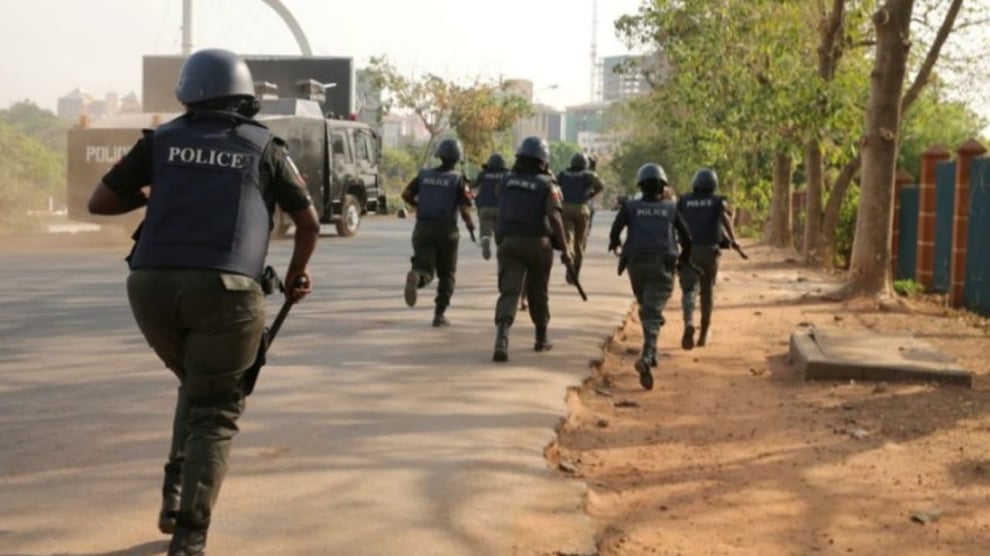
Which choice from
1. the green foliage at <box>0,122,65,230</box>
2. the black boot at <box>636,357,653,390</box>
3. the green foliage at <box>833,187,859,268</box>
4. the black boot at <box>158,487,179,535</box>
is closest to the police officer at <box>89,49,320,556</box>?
the black boot at <box>158,487,179,535</box>

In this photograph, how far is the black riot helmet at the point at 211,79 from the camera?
186 inches

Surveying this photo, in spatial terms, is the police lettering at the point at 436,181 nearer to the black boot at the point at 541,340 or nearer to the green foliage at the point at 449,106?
the black boot at the point at 541,340

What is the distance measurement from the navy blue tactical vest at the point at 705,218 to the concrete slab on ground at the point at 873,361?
120 centimetres

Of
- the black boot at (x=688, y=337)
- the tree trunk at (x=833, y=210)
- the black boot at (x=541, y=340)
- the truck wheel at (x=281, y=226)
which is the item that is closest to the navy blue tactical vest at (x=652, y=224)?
the black boot at (x=541, y=340)

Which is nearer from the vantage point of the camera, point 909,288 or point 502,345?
point 502,345

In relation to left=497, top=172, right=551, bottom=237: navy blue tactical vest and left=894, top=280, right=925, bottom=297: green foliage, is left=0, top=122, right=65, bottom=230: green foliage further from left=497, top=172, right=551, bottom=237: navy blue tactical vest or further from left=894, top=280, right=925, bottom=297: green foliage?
left=497, top=172, right=551, bottom=237: navy blue tactical vest

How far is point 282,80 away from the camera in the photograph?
34062 millimetres

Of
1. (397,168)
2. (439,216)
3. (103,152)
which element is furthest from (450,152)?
(397,168)

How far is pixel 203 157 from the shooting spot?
462cm

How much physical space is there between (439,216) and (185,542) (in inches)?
314

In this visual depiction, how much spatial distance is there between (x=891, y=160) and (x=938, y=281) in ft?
7.99

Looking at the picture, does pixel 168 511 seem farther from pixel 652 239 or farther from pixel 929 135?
pixel 929 135

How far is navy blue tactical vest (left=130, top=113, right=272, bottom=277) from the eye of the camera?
461cm

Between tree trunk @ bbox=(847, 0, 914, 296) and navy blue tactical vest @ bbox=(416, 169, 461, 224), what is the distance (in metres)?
6.36
